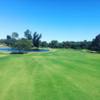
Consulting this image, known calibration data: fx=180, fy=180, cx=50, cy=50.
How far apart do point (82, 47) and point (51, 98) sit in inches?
4637

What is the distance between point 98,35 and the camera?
102 m

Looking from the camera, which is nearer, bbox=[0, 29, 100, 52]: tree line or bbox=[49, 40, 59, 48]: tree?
bbox=[0, 29, 100, 52]: tree line

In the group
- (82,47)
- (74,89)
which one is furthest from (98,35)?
(74,89)

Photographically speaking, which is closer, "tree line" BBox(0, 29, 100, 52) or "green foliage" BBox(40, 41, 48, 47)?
"tree line" BBox(0, 29, 100, 52)

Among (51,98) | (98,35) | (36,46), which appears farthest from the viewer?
(36,46)

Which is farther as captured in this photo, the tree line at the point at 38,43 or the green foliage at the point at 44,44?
the green foliage at the point at 44,44

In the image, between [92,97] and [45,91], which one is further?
[45,91]

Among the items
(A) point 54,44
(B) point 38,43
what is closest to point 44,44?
(A) point 54,44

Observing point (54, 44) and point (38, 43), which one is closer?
point (38, 43)

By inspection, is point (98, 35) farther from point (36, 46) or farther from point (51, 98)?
point (51, 98)

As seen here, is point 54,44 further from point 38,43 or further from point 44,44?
point 38,43

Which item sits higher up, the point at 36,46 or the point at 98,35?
the point at 98,35

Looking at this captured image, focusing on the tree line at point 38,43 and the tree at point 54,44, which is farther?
the tree at point 54,44

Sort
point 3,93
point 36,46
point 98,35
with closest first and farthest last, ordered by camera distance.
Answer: point 3,93 < point 98,35 < point 36,46
